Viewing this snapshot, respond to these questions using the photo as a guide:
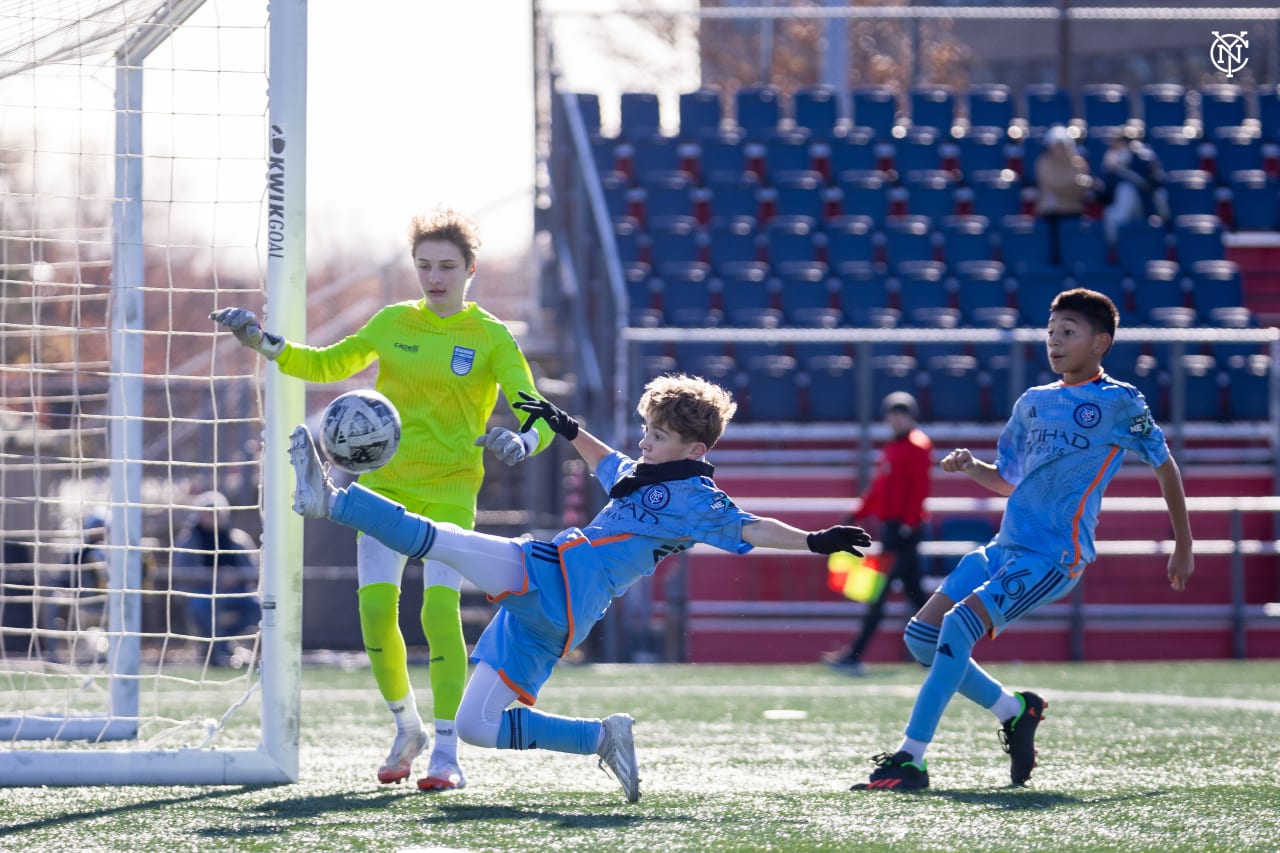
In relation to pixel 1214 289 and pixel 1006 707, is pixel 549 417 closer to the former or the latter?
pixel 1006 707

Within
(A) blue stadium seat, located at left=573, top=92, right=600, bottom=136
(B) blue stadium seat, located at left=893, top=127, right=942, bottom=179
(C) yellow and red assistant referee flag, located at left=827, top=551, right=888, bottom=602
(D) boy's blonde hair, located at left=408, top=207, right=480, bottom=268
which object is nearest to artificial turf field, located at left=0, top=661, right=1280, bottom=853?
(D) boy's blonde hair, located at left=408, top=207, right=480, bottom=268

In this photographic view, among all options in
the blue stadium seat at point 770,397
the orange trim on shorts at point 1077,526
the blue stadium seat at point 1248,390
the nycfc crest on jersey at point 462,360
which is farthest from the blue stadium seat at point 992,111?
the nycfc crest on jersey at point 462,360

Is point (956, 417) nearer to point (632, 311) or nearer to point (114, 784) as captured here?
point (632, 311)

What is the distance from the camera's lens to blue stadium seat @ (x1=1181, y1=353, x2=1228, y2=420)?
13.5 meters

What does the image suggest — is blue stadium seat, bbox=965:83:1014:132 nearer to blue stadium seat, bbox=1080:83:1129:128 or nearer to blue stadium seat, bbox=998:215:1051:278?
blue stadium seat, bbox=1080:83:1129:128

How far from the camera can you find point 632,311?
14.0 metres

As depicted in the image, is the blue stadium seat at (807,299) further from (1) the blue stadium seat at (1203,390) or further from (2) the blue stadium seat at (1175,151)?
(2) the blue stadium seat at (1175,151)

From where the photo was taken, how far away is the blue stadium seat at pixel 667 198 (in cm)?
1502

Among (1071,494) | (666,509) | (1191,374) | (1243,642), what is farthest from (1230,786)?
(1191,374)

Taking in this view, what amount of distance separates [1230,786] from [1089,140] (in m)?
12.1

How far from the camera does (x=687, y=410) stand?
4883 millimetres

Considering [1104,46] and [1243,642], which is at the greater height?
[1104,46]

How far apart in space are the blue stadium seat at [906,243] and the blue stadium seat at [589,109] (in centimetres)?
285

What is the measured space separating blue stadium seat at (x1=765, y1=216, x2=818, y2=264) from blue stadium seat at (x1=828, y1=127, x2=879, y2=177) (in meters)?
1.14
